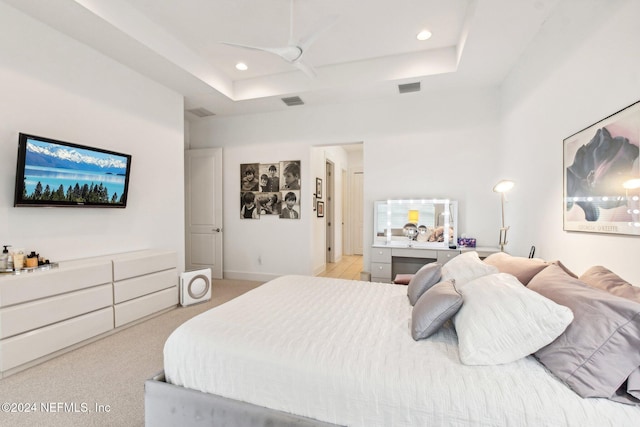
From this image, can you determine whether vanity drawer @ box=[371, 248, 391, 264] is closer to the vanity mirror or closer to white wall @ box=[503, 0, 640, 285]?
the vanity mirror

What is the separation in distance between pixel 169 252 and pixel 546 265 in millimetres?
3716

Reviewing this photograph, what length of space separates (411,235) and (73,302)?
395 centimetres

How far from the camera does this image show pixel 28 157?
2473mm

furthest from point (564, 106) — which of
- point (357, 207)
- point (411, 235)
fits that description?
point (357, 207)

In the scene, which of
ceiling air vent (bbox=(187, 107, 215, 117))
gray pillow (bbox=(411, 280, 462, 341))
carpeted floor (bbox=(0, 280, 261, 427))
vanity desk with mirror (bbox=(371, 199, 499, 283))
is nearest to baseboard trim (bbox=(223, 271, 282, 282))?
vanity desk with mirror (bbox=(371, 199, 499, 283))

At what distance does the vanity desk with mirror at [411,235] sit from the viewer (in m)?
4.04

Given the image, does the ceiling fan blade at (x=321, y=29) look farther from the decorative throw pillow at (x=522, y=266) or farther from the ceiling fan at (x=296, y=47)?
the decorative throw pillow at (x=522, y=266)

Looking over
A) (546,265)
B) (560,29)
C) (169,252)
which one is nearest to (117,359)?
(169,252)

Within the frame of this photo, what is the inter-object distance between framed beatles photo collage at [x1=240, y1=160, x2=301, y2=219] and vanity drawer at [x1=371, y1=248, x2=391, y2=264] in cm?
149

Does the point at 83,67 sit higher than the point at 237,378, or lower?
higher

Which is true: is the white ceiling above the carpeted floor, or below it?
above

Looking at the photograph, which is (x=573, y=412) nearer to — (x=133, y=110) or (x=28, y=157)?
(x=28, y=157)

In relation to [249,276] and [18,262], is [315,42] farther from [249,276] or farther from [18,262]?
[249,276]

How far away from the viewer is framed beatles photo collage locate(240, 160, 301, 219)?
4.94m
